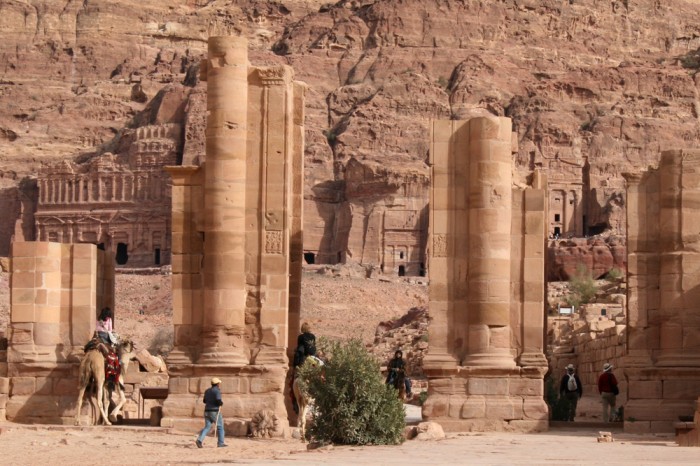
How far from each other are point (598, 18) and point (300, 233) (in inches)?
5069

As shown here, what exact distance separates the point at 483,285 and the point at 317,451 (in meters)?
6.36

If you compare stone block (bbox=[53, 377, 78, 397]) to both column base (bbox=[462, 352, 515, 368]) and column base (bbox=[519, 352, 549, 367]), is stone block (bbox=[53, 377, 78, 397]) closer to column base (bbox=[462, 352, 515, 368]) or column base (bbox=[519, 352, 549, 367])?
column base (bbox=[462, 352, 515, 368])

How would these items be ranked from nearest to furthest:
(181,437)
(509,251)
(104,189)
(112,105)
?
(181,437), (509,251), (104,189), (112,105)

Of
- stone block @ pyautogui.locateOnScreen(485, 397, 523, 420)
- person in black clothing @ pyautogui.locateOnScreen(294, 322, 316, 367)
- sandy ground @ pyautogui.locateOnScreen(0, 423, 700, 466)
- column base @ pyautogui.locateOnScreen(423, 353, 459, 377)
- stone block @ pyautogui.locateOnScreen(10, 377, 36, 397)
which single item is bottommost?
sandy ground @ pyautogui.locateOnScreen(0, 423, 700, 466)

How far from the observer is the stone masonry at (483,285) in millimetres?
32031

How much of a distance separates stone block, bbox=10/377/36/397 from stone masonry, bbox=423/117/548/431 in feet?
22.5

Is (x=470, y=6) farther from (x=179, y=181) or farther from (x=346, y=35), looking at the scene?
(x=179, y=181)

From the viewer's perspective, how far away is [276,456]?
26.2 metres

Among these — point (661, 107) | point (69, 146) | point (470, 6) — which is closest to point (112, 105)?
point (69, 146)

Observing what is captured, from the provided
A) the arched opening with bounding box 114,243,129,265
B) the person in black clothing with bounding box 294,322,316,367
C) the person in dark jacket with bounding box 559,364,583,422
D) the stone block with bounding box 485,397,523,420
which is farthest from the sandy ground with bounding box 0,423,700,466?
the arched opening with bounding box 114,243,129,265

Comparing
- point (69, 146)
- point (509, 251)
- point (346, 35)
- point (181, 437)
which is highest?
point (346, 35)

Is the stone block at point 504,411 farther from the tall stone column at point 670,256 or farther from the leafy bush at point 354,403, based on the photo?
the leafy bush at point 354,403

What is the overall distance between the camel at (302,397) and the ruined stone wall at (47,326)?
14.2ft

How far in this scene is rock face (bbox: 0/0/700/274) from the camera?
404 ft
